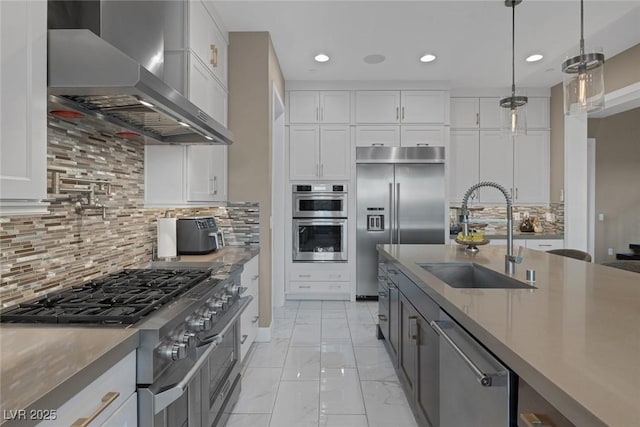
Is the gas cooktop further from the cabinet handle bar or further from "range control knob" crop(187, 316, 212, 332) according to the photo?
the cabinet handle bar

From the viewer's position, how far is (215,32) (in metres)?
2.96

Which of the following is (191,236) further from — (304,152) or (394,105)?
(394,105)

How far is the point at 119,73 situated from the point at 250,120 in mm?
2119

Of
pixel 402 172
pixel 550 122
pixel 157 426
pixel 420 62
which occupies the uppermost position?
pixel 420 62

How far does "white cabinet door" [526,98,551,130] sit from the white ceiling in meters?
0.53

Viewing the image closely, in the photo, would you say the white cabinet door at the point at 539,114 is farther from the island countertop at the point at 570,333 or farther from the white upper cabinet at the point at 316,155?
the island countertop at the point at 570,333

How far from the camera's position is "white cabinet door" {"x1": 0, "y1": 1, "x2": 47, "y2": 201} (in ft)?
3.10

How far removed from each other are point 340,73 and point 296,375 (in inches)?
137

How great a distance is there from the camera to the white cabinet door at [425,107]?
475 cm

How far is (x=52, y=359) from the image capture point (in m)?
0.92

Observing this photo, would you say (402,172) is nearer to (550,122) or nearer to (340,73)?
(340,73)

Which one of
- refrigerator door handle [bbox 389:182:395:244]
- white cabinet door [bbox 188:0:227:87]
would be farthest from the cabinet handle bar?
refrigerator door handle [bbox 389:182:395:244]

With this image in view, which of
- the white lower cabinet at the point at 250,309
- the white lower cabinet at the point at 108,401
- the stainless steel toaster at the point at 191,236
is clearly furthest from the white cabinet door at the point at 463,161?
the white lower cabinet at the point at 108,401

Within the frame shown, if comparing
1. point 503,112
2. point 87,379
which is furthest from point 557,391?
point 503,112
